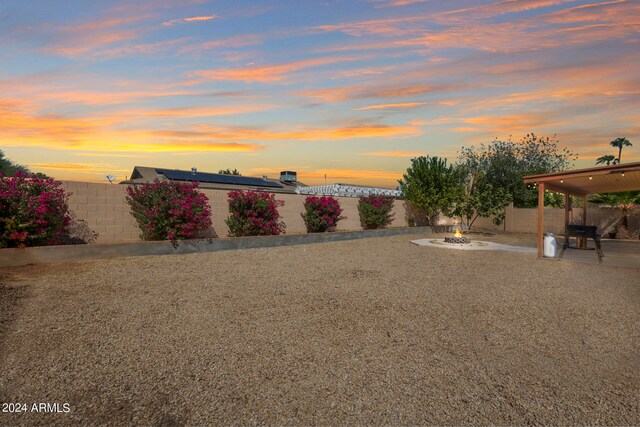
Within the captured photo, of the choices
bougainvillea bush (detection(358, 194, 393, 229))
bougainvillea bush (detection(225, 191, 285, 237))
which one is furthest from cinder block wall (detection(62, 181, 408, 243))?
bougainvillea bush (detection(358, 194, 393, 229))

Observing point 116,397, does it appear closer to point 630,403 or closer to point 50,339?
point 50,339

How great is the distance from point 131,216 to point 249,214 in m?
4.17

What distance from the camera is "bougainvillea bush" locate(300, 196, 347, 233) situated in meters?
18.8

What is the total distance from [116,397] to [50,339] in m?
2.10

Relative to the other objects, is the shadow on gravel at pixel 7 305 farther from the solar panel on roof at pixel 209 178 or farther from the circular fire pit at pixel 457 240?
the solar panel on roof at pixel 209 178

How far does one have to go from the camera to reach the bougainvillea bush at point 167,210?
500 inches

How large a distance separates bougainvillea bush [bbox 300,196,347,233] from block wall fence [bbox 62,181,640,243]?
1.10 ft

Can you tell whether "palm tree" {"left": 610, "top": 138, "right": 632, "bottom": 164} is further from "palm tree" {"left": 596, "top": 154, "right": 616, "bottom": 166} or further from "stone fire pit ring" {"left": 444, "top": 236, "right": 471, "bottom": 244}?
"stone fire pit ring" {"left": 444, "top": 236, "right": 471, "bottom": 244}

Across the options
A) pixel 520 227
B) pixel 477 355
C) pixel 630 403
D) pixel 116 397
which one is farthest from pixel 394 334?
pixel 520 227

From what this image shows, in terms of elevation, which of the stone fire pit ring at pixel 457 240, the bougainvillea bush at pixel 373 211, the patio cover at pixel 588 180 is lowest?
the stone fire pit ring at pixel 457 240

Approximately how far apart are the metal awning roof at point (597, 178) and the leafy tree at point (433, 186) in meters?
7.24

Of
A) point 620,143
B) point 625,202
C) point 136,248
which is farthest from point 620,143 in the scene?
point 136,248

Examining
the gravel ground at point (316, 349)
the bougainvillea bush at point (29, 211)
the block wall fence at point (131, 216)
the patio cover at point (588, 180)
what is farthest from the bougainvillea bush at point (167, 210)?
the patio cover at point (588, 180)

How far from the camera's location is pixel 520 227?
26.5m
